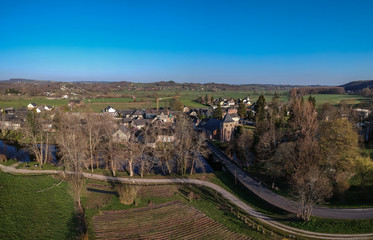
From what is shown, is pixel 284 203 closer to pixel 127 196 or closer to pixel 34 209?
pixel 127 196

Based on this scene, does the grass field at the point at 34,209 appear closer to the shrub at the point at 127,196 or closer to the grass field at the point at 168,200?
the grass field at the point at 168,200

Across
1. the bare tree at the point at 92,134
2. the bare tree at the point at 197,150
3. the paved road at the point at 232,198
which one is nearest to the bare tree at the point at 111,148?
the bare tree at the point at 92,134

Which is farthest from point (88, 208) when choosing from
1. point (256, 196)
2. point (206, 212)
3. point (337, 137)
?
point (337, 137)

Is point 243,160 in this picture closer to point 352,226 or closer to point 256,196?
point 256,196

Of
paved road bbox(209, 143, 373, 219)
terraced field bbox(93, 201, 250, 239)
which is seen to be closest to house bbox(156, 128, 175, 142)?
paved road bbox(209, 143, 373, 219)

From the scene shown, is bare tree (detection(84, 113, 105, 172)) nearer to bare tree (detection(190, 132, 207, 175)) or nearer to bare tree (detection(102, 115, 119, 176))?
bare tree (detection(102, 115, 119, 176))
